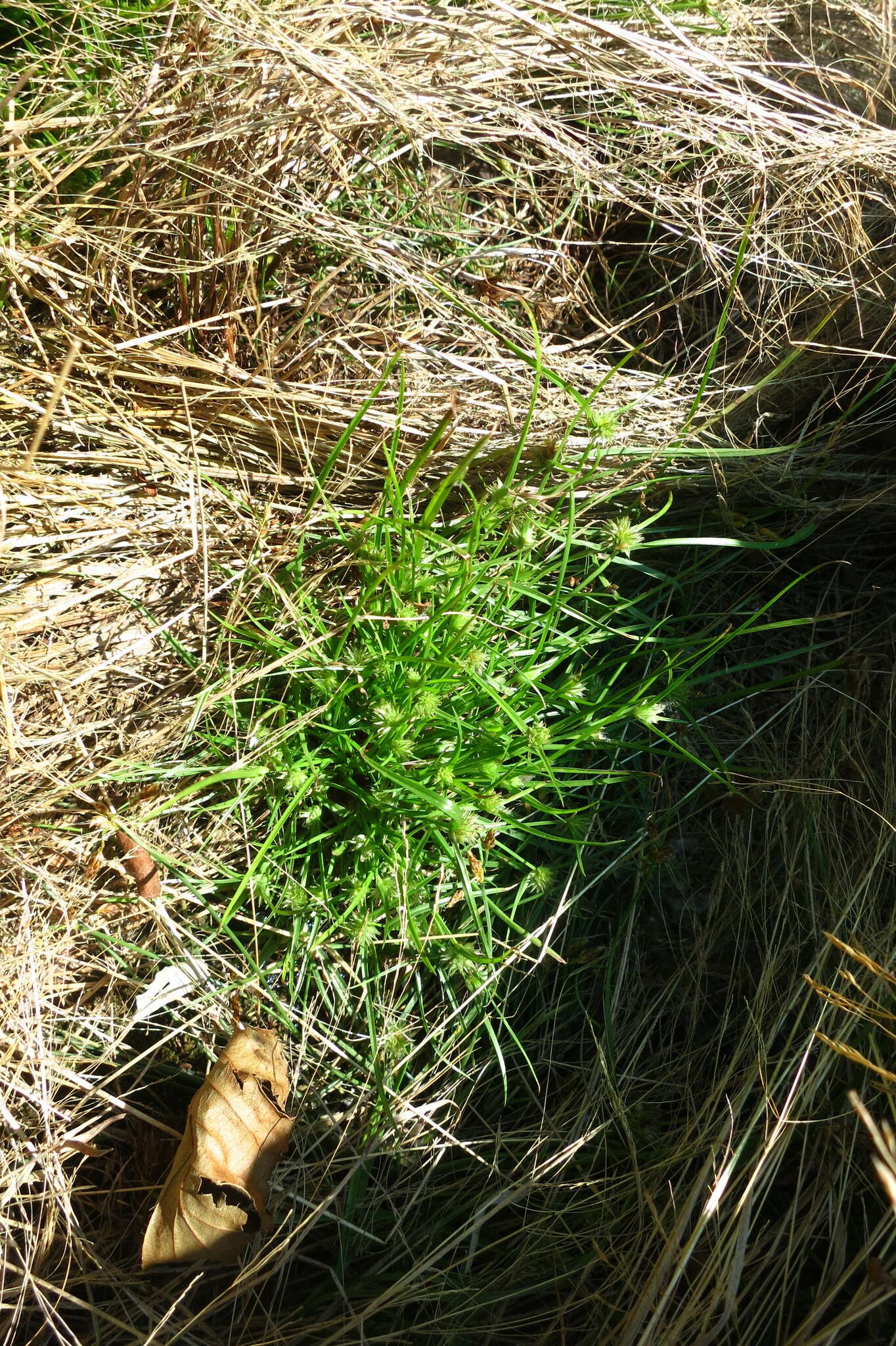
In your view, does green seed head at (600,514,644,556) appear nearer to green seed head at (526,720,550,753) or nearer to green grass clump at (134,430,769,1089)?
green grass clump at (134,430,769,1089)

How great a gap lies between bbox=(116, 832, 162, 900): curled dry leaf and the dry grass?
35 millimetres

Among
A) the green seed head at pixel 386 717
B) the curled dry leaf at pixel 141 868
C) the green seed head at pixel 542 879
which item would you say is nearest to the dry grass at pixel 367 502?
the curled dry leaf at pixel 141 868

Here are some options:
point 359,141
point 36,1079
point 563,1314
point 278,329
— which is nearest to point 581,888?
point 563,1314

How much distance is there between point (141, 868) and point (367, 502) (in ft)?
2.93

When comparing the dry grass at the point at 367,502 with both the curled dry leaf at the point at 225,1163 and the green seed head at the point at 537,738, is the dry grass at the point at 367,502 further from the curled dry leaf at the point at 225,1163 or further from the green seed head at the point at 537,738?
the green seed head at the point at 537,738

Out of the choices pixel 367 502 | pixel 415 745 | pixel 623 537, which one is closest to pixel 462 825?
pixel 415 745

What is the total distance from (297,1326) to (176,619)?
1.38 m

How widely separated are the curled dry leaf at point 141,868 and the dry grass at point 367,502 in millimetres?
35

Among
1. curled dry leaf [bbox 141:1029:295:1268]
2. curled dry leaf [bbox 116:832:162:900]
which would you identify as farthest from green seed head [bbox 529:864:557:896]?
curled dry leaf [bbox 116:832:162:900]

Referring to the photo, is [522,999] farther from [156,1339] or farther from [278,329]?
[278,329]

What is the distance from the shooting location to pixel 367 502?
194 cm

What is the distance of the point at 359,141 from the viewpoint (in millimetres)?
1960

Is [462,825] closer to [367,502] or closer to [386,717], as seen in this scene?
[386,717]

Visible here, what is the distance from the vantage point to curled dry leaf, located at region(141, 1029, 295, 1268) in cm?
161
